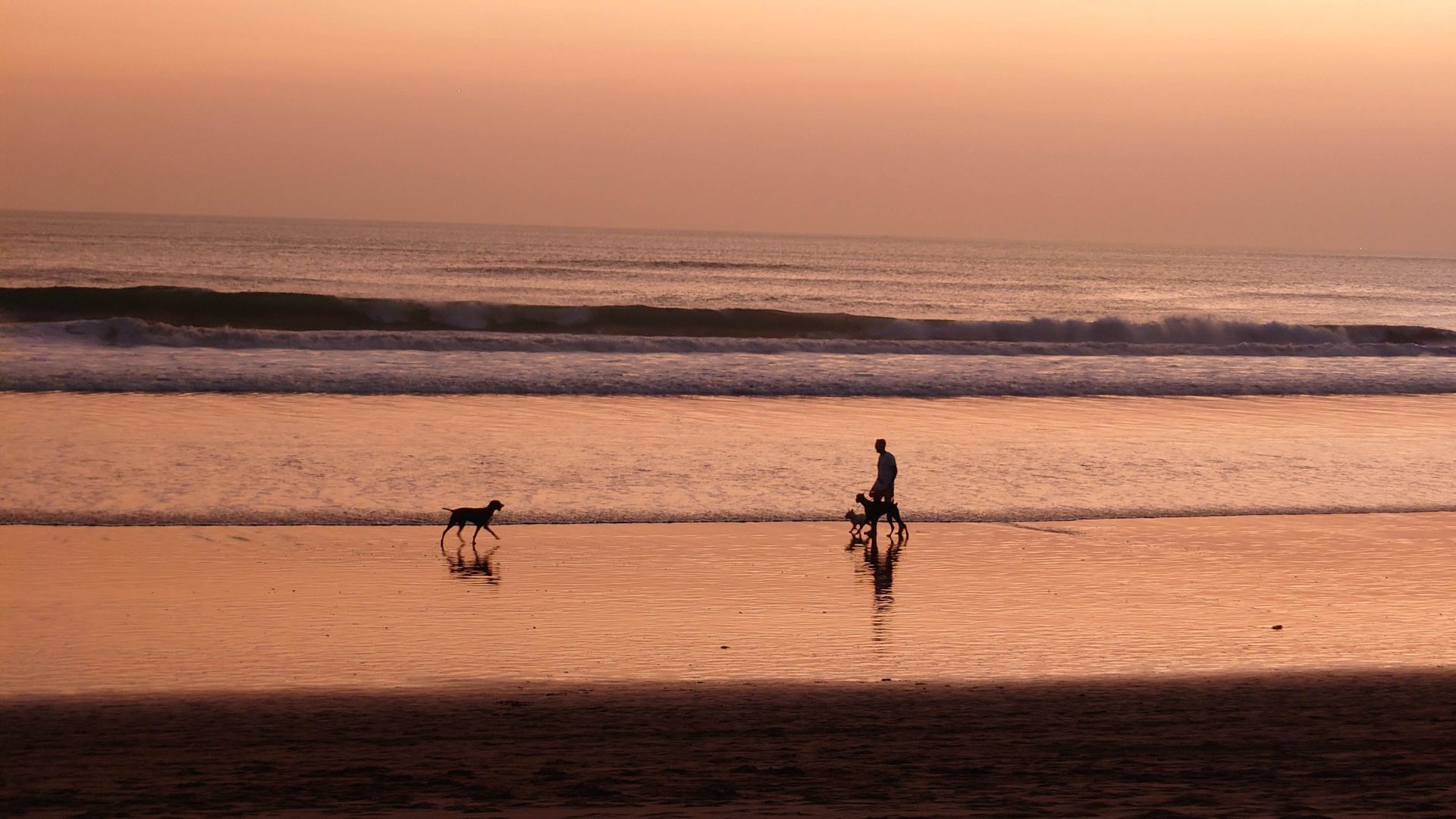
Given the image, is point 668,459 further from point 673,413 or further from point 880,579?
point 880,579

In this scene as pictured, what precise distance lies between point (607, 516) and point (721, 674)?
201 inches

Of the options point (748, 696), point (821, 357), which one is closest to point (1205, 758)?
point (748, 696)

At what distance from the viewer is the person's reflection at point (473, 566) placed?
34.5ft

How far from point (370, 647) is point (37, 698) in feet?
6.30

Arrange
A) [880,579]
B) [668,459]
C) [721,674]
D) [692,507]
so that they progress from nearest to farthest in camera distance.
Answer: [721,674], [880,579], [692,507], [668,459]

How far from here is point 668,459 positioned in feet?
53.8

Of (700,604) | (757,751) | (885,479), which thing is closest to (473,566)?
(700,604)

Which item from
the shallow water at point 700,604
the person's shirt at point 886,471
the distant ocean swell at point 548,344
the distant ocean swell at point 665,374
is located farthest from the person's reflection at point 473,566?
the distant ocean swell at point 548,344

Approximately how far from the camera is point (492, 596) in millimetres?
9914

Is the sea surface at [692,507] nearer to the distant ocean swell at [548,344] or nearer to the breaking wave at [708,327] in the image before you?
the distant ocean swell at [548,344]

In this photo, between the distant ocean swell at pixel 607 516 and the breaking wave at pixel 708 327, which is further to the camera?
the breaking wave at pixel 708 327

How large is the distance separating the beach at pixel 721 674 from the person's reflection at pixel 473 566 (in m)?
0.05

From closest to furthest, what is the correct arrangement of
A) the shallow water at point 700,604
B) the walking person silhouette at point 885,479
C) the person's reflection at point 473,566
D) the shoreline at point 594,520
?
the shallow water at point 700,604, the person's reflection at point 473,566, the shoreline at point 594,520, the walking person silhouette at point 885,479

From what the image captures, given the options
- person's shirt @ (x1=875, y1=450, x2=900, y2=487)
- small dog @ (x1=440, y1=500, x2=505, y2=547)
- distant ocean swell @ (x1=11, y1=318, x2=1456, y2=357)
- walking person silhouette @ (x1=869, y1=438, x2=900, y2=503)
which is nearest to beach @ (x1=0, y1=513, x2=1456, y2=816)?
small dog @ (x1=440, y1=500, x2=505, y2=547)
